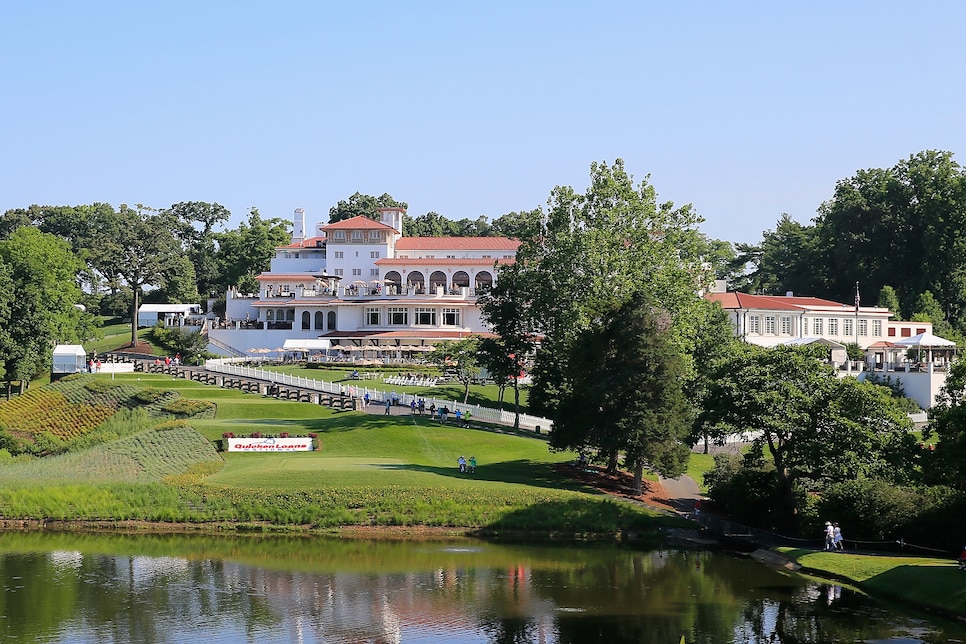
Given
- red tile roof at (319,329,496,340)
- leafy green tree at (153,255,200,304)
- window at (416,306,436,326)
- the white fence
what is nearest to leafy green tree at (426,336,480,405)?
the white fence

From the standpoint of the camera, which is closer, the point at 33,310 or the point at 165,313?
the point at 33,310

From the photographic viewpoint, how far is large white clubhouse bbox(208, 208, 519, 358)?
3846 inches

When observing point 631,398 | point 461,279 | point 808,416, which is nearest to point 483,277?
point 461,279

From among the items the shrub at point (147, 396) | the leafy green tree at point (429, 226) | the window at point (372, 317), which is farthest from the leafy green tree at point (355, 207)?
the shrub at point (147, 396)

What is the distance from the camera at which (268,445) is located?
52469 mm

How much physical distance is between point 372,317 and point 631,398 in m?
56.9

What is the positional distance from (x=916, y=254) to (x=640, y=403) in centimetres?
7017

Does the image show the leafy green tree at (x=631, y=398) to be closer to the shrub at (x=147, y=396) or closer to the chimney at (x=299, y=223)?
the shrub at (x=147, y=396)

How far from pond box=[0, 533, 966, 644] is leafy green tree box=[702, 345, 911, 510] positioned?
5215mm

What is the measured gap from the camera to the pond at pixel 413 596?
1102 inches

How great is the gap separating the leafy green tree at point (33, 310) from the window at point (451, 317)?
3051 centimetres

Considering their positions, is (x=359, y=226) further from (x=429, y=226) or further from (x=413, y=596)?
(x=413, y=596)

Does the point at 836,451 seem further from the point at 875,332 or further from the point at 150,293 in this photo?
the point at 150,293

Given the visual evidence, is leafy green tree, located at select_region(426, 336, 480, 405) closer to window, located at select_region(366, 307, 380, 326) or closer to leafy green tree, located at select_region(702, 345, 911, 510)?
window, located at select_region(366, 307, 380, 326)
